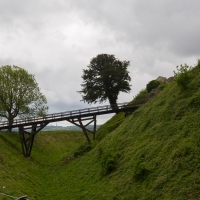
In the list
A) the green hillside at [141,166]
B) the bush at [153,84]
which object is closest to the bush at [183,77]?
the green hillside at [141,166]

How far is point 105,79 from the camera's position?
4256cm

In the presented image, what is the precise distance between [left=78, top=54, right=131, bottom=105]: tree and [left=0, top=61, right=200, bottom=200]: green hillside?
1786 cm

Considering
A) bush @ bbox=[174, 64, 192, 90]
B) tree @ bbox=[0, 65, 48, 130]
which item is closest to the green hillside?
bush @ bbox=[174, 64, 192, 90]

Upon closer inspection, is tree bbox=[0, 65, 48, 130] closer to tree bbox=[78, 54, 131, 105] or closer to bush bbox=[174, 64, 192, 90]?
tree bbox=[78, 54, 131, 105]

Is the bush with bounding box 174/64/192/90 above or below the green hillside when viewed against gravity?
above

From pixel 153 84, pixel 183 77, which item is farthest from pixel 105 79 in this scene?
pixel 183 77

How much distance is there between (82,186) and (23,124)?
1603 centimetres

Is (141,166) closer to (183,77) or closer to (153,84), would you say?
(183,77)

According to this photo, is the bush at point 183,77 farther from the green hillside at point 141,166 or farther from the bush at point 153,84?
the bush at point 153,84

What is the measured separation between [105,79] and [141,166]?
1170 inches

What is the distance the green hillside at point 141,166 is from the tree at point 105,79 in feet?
58.6

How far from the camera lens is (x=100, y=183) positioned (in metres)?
16.8

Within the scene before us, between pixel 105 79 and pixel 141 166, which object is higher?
pixel 105 79

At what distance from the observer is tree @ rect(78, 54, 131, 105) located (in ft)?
140
